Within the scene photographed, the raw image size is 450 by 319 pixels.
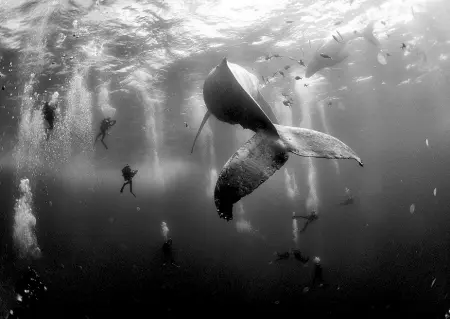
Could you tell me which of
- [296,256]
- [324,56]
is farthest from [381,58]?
[296,256]

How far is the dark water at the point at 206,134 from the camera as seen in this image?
1357cm

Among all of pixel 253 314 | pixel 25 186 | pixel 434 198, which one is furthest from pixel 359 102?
pixel 25 186

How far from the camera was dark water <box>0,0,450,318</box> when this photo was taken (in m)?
13.6

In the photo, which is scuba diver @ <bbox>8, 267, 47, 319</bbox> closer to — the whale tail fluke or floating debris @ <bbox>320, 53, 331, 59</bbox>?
the whale tail fluke

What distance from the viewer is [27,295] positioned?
1756cm

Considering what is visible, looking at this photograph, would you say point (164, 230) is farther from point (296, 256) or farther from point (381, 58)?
point (381, 58)

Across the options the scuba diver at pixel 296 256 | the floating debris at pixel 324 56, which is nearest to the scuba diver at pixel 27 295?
the scuba diver at pixel 296 256

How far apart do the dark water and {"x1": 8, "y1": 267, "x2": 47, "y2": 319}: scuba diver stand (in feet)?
1.97

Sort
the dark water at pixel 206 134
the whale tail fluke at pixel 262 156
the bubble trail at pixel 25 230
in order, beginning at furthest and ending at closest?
the bubble trail at pixel 25 230
the dark water at pixel 206 134
the whale tail fluke at pixel 262 156

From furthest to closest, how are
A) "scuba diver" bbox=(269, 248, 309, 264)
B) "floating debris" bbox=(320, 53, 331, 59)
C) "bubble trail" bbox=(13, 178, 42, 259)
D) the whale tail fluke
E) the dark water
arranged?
A: "bubble trail" bbox=(13, 178, 42, 259)
the dark water
"scuba diver" bbox=(269, 248, 309, 264)
"floating debris" bbox=(320, 53, 331, 59)
the whale tail fluke

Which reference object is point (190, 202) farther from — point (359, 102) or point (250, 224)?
point (359, 102)

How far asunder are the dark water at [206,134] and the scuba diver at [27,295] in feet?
1.97

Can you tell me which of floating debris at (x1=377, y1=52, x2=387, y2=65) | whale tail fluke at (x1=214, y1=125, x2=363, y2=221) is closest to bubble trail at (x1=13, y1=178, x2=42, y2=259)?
whale tail fluke at (x1=214, y1=125, x2=363, y2=221)

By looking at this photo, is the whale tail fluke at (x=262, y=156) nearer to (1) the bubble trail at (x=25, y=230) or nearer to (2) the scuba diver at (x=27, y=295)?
(2) the scuba diver at (x=27, y=295)
